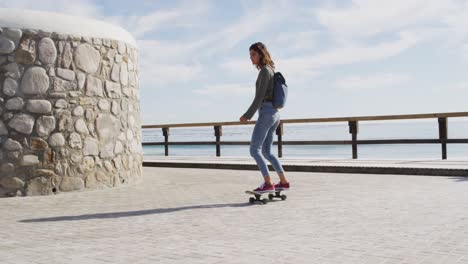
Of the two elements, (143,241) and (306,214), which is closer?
(143,241)

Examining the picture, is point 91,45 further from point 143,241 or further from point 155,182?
point 143,241

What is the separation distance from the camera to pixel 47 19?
758 centimetres

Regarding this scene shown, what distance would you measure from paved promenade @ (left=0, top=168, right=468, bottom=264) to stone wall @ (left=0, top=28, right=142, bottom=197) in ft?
1.15

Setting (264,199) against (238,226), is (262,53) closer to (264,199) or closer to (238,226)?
(264,199)

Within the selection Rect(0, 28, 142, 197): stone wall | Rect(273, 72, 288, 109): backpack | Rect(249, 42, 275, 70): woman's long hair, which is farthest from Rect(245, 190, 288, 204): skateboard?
Rect(0, 28, 142, 197): stone wall

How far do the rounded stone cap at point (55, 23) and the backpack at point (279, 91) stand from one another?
9.08ft

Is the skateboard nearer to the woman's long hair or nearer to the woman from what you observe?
the woman

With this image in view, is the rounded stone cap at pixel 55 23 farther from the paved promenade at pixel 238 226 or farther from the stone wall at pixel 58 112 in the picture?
the paved promenade at pixel 238 226

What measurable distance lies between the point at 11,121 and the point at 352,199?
421 cm

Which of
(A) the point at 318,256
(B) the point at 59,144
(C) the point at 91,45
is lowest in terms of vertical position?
(A) the point at 318,256

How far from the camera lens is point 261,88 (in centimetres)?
649

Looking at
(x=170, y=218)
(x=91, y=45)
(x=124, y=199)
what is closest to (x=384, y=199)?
(x=170, y=218)

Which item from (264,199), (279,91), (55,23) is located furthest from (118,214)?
(55,23)

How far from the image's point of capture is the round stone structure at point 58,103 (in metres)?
7.34
